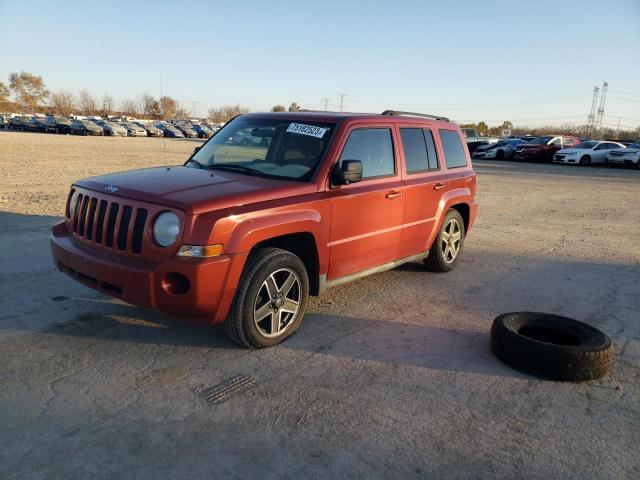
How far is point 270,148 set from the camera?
5.02 meters

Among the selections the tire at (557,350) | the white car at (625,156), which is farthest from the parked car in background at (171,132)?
the tire at (557,350)

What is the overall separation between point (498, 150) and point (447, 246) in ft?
99.5

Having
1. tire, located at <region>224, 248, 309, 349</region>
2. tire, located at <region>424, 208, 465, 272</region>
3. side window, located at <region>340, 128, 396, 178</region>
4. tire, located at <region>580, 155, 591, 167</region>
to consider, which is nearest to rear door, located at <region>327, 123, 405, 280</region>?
side window, located at <region>340, 128, 396, 178</region>

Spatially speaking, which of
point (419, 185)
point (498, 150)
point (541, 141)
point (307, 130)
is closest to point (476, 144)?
point (498, 150)

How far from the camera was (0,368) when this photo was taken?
3.70m

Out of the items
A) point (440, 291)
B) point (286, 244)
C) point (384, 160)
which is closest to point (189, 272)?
point (286, 244)

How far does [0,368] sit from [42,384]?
443mm

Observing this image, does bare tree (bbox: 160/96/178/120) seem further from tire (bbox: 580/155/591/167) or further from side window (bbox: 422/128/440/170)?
side window (bbox: 422/128/440/170)

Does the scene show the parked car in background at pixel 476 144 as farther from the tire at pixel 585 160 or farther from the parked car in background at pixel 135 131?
the parked car in background at pixel 135 131

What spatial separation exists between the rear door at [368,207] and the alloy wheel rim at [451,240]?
130cm

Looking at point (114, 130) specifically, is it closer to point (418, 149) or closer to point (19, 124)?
point (19, 124)

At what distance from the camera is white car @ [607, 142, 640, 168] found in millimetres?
30047

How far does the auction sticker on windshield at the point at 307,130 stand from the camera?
4.87m

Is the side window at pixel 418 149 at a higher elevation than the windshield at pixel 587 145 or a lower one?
higher
